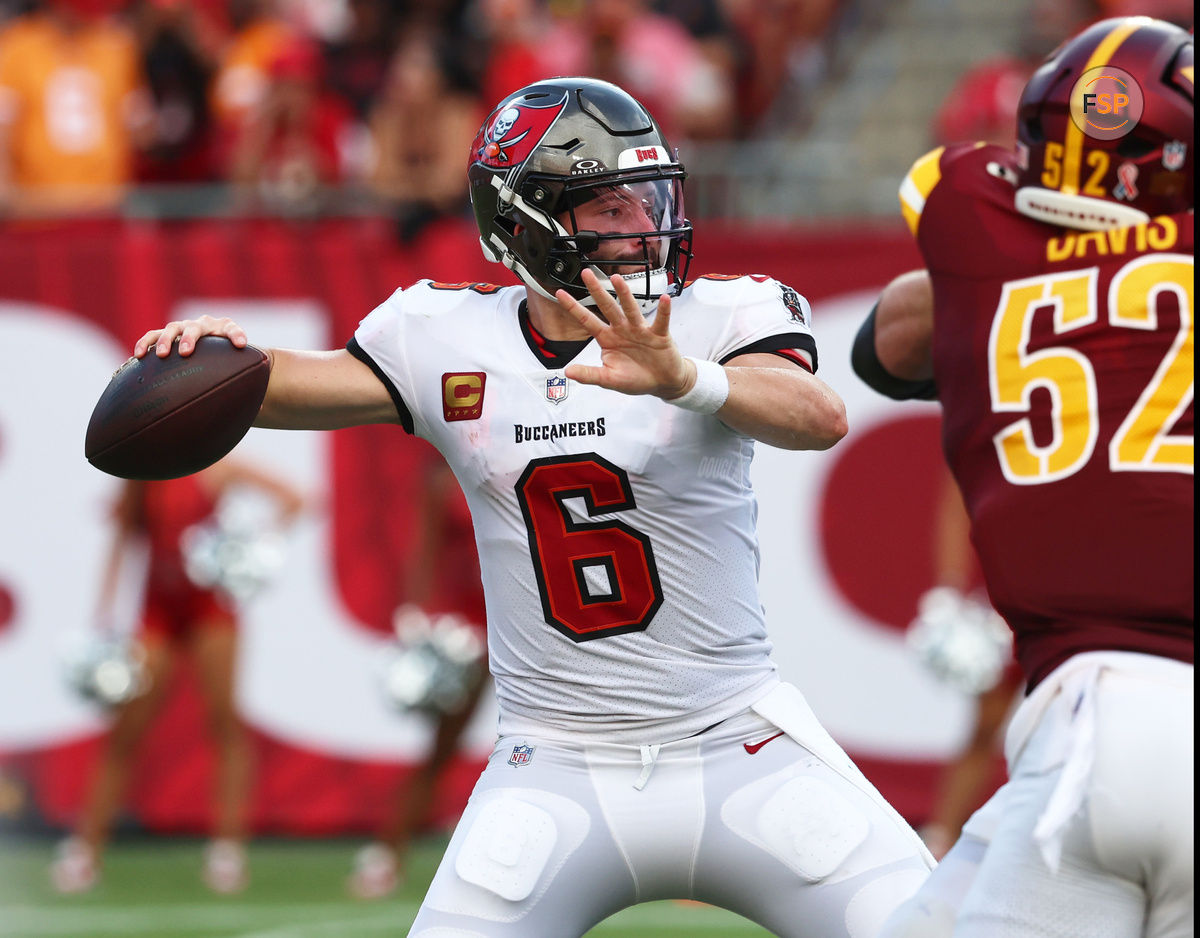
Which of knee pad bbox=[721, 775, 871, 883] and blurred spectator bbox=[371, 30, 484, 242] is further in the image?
blurred spectator bbox=[371, 30, 484, 242]

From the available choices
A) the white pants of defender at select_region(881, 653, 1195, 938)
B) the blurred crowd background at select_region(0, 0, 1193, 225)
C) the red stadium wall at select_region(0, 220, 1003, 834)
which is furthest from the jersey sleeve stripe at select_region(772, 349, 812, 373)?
the blurred crowd background at select_region(0, 0, 1193, 225)

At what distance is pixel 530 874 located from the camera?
9.87ft

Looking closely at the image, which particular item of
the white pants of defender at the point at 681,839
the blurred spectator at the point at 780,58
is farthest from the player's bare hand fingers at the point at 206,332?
the blurred spectator at the point at 780,58

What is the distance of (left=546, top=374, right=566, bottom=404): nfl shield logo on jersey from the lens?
3180 mm

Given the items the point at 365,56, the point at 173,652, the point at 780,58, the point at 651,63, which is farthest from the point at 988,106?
the point at 173,652

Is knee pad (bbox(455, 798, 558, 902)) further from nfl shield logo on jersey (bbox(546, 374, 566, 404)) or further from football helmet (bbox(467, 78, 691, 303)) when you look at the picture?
football helmet (bbox(467, 78, 691, 303))

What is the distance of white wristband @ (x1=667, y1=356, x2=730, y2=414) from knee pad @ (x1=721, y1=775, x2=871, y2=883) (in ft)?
2.38

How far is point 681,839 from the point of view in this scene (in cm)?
308

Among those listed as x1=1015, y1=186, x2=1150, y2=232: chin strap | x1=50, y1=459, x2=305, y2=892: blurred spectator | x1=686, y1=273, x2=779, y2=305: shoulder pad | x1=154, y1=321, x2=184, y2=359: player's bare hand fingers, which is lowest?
x1=50, y1=459, x2=305, y2=892: blurred spectator

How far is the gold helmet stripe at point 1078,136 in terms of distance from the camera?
2811mm

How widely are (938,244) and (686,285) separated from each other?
57 cm

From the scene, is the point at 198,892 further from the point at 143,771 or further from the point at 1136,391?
the point at 1136,391

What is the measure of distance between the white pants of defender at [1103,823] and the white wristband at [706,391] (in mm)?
746

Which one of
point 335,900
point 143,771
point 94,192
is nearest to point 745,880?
point 335,900
